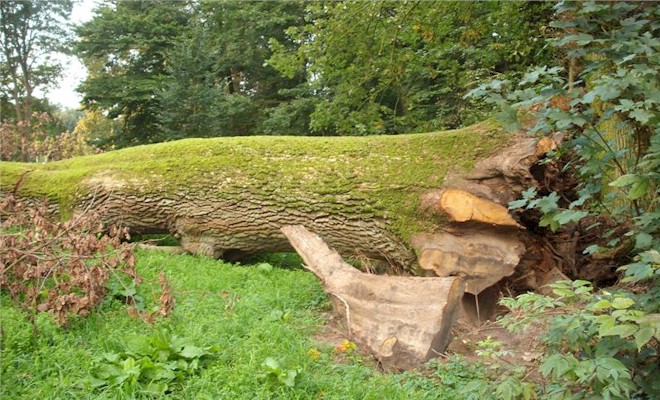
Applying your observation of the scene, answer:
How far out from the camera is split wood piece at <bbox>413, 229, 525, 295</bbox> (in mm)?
4629

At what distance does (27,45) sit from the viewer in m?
19.2

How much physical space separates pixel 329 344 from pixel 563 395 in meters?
1.83

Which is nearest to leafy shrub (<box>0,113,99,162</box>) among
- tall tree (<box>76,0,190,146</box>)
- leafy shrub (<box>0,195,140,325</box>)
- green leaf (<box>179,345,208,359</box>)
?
tall tree (<box>76,0,190,146</box>)

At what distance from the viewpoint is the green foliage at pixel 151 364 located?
9.88 feet

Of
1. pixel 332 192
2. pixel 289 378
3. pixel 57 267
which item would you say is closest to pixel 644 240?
pixel 289 378

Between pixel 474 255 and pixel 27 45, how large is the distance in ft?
65.6

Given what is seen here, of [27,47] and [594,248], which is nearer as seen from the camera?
[594,248]

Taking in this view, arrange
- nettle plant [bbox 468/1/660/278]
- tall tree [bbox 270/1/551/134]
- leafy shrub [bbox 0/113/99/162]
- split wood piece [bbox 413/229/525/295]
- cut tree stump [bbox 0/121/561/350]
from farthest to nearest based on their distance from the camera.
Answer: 1. leafy shrub [bbox 0/113/99/162]
2. tall tree [bbox 270/1/551/134]
3. split wood piece [bbox 413/229/525/295]
4. cut tree stump [bbox 0/121/561/350]
5. nettle plant [bbox 468/1/660/278]

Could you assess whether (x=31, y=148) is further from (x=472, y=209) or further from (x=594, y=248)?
(x=594, y=248)

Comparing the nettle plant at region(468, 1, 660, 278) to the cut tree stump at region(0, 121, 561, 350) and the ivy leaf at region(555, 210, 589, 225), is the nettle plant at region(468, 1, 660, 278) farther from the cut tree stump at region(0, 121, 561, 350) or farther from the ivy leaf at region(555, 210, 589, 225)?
the cut tree stump at region(0, 121, 561, 350)

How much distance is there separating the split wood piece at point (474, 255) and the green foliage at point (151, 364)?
217 centimetres

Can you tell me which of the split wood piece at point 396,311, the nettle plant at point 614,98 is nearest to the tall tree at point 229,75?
the split wood piece at point 396,311

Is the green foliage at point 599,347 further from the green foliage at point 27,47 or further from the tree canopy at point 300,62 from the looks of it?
the green foliage at point 27,47

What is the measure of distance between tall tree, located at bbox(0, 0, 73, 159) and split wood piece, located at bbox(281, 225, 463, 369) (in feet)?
56.3
